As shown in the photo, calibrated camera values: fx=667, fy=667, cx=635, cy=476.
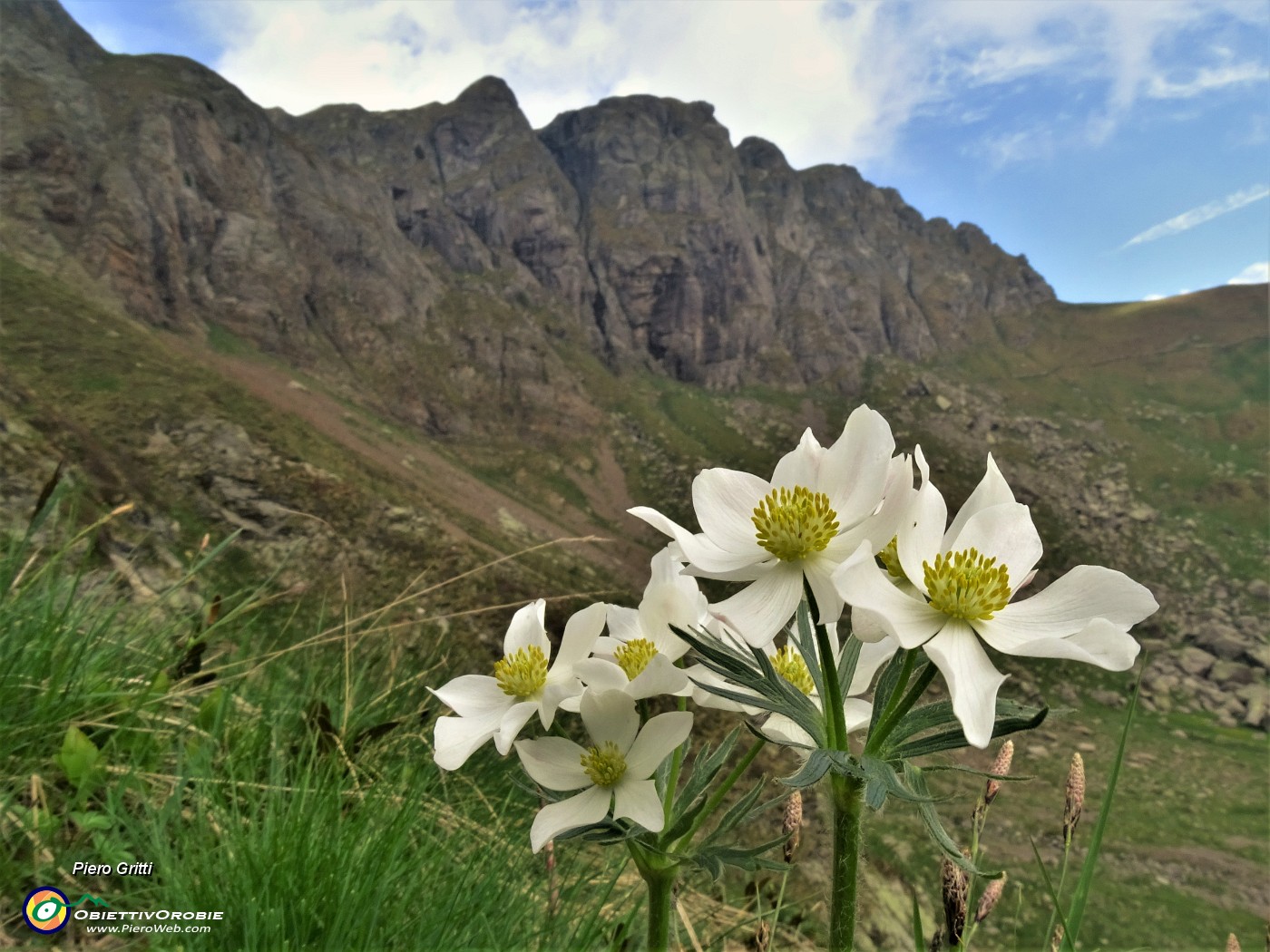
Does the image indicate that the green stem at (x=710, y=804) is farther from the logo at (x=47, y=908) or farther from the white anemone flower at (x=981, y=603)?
the logo at (x=47, y=908)

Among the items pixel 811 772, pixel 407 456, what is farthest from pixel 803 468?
pixel 407 456

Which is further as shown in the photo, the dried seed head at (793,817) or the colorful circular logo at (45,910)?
the colorful circular logo at (45,910)

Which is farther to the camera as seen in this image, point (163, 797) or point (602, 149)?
point (602, 149)

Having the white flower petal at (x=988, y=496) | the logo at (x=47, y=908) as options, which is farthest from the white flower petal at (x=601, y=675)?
the logo at (x=47, y=908)

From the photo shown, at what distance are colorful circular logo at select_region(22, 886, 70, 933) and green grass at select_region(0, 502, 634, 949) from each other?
35mm

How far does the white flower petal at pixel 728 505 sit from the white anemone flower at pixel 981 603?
279 millimetres

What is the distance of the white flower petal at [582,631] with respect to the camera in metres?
1.38

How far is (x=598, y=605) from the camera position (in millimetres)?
1395

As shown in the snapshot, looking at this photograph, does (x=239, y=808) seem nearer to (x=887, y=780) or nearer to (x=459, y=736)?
(x=459, y=736)

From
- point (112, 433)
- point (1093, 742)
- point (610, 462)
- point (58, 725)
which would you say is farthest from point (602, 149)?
point (58, 725)

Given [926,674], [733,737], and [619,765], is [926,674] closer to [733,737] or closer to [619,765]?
[733,737]

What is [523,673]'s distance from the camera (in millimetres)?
1457

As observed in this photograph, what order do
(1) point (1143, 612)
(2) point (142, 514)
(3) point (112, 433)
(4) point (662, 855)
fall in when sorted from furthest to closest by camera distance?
(3) point (112, 433) < (2) point (142, 514) < (4) point (662, 855) < (1) point (1143, 612)

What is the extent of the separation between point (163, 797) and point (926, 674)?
267cm
